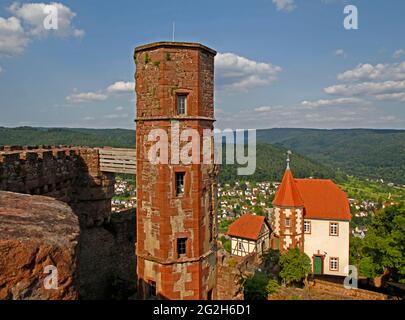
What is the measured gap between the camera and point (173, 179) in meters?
11.5

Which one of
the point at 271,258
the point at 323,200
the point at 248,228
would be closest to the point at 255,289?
the point at 271,258

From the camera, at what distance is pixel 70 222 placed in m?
3.22

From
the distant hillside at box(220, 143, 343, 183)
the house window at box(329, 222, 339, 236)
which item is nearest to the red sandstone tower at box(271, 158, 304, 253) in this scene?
the house window at box(329, 222, 339, 236)

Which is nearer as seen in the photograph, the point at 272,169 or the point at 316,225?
the point at 316,225

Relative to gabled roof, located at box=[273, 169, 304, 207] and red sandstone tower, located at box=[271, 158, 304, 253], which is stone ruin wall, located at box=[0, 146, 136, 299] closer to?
red sandstone tower, located at box=[271, 158, 304, 253]

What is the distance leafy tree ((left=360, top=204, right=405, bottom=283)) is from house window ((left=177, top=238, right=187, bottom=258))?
13.8 m

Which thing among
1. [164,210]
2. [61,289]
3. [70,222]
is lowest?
[164,210]

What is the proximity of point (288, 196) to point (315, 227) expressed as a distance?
3343 millimetres

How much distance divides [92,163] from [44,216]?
486 inches

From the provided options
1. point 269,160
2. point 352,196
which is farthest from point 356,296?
point 269,160

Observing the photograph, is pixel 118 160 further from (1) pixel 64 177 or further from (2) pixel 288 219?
(2) pixel 288 219

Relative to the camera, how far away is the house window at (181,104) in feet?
37.3
